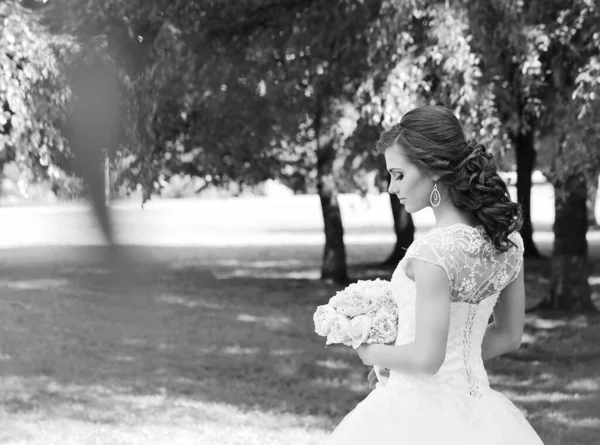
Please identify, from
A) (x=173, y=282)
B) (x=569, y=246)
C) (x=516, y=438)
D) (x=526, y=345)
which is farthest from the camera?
(x=173, y=282)

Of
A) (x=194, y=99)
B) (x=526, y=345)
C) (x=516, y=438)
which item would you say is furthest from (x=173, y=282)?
(x=516, y=438)

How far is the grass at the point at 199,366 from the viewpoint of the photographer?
768 cm

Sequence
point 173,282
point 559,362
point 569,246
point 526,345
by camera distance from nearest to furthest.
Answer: point 559,362
point 526,345
point 569,246
point 173,282

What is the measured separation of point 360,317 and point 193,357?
28.1 ft

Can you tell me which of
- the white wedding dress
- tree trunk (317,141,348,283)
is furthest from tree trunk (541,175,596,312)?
the white wedding dress

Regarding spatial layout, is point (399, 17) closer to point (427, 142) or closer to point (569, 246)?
point (569, 246)

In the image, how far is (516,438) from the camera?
9.96ft

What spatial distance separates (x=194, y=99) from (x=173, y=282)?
7.27 metres

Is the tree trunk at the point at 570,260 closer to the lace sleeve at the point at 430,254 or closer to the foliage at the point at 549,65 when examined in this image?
the foliage at the point at 549,65

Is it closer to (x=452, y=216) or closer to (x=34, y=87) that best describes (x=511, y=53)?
(x=34, y=87)

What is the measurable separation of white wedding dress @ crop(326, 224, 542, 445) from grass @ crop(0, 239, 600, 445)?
1.00 m

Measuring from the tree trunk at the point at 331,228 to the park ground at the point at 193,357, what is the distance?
1.90 ft

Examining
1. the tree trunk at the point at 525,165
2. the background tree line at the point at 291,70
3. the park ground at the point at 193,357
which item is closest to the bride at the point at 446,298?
the park ground at the point at 193,357

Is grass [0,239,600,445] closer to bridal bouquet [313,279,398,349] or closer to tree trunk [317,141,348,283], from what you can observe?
tree trunk [317,141,348,283]
